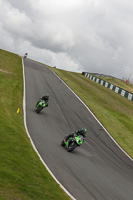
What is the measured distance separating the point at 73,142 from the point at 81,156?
89 centimetres

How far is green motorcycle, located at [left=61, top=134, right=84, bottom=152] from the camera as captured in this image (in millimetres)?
13555

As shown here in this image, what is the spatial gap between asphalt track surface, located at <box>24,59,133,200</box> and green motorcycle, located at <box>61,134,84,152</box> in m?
0.33

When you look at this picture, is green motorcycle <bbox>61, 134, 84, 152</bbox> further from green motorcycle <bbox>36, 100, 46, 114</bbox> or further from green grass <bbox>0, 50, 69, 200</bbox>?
green motorcycle <bbox>36, 100, 46, 114</bbox>

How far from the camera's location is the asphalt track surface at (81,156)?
9.84 metres

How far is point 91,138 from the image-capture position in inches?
715

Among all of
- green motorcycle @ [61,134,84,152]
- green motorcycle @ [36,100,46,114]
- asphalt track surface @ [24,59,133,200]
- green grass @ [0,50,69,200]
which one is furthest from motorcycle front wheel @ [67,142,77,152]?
green motorcycle @ [36,100,46,114]

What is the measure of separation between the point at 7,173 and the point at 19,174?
514 mm

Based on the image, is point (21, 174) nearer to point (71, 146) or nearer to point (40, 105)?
point (71, 146)

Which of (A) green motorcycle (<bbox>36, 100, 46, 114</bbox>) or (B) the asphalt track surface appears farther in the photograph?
(A) green motorcycle (<bbox>36, 100, 46, 114</bbox>)

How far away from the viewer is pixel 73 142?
13.6 m

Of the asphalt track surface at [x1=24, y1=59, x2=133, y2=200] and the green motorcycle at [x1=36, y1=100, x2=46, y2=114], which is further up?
the green motorcycle at [x1=36, y1=100, x2=46, y2=114]

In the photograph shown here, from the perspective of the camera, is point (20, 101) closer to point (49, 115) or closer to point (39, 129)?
point (49, 115)

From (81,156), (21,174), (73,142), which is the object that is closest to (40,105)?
(73,142)

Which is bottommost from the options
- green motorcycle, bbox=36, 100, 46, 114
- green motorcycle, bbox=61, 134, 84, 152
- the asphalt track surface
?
the asphalt track surface
